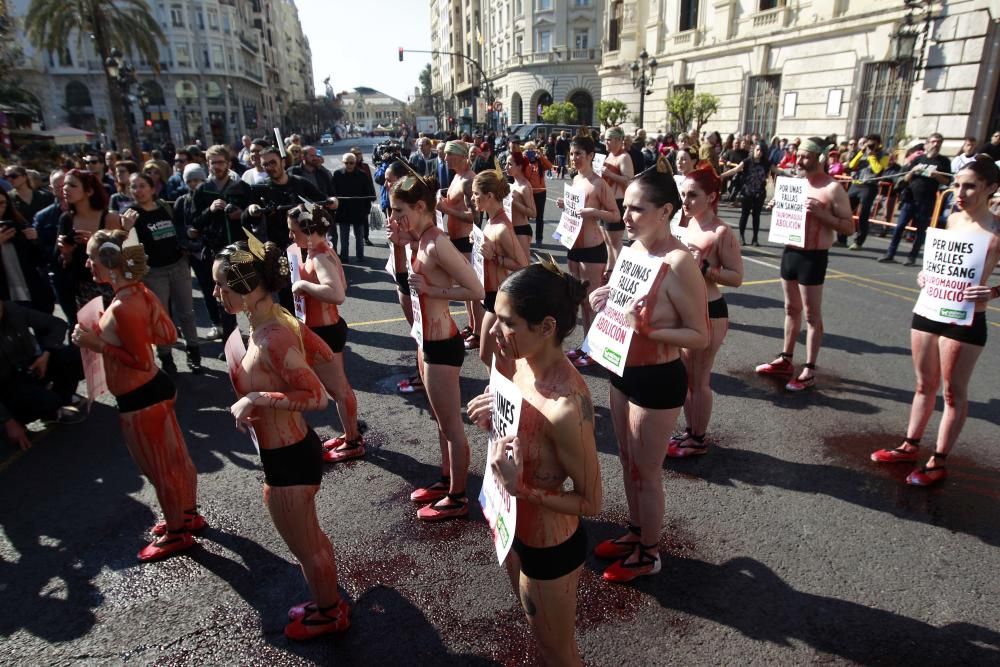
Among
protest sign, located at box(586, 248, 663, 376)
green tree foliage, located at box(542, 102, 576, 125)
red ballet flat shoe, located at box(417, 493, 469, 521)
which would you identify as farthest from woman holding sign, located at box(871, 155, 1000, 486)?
green tree foliage, located at box(542, 102, 576, 125)

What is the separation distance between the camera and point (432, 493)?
429cm

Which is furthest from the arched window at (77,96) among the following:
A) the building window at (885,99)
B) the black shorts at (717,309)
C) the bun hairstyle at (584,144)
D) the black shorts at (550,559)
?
the black shorts at (550,559)

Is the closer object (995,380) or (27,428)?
(27,428)

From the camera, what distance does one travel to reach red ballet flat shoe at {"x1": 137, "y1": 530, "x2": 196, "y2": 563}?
374 centimetres

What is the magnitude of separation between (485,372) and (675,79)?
30354mm

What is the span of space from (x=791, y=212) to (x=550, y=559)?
4.89 m

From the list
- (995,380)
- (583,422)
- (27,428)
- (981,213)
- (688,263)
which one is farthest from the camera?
(995,380)

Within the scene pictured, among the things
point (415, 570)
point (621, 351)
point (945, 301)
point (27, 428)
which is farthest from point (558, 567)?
point (27, 428)

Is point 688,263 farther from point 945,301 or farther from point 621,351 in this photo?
point 945,301

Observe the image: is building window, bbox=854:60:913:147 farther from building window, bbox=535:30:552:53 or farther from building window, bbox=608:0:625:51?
building window, bbox=535:30:552:53

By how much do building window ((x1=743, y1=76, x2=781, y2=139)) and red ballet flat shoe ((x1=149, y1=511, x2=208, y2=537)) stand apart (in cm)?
2768

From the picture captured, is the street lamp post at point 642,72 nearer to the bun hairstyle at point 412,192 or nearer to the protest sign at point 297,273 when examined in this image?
the protest sign at point 297,273

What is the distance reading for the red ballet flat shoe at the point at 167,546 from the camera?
12.3ft

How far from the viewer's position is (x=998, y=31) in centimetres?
1598
